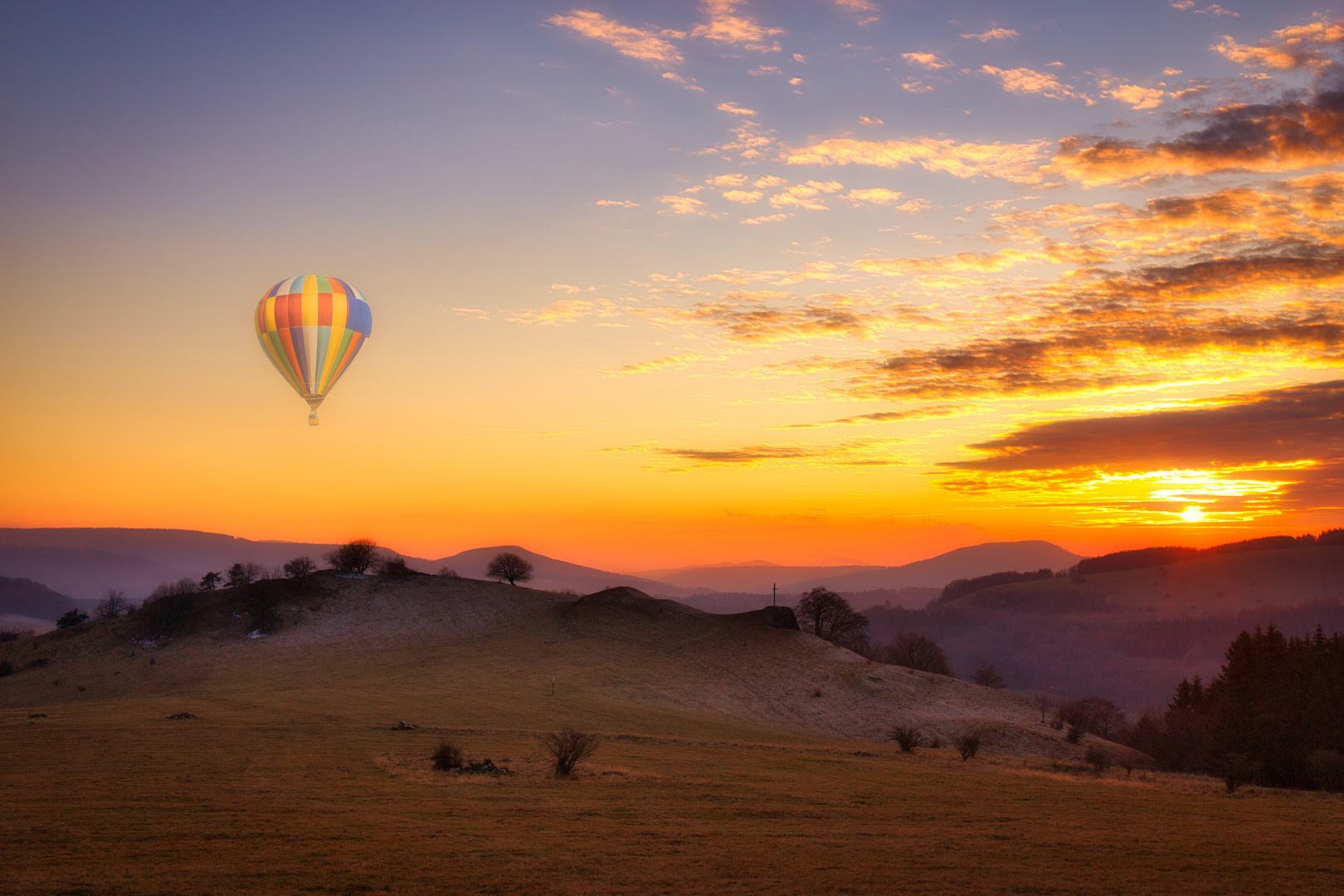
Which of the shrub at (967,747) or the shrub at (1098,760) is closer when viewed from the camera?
the shrub at (1098,760)

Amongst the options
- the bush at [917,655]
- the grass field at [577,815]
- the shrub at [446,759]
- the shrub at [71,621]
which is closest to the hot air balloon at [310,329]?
the grass field at [577,815]

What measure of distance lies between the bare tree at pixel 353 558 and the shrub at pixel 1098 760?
8719 centimetres

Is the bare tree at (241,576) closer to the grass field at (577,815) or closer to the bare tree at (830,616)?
the grass field at (577,815)

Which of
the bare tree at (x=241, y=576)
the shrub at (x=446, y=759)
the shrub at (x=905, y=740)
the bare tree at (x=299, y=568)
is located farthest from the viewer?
the bare tree at (x=299, y=568)

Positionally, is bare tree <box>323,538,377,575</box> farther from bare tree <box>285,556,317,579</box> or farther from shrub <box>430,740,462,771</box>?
shrub <box>430,740,462,771</box>

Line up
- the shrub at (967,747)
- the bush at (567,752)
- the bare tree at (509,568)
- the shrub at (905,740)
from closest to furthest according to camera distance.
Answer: the bush at (567,752) → the shrub at (967,747) → the shrub at (905,740) → the bare tree at (509,568)

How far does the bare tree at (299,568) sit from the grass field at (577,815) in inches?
1928

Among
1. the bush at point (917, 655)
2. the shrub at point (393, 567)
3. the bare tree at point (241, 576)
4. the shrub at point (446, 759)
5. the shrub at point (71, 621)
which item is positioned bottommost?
the bush at point (917, 655)

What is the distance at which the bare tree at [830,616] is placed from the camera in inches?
4331

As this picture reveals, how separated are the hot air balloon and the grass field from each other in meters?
22.1

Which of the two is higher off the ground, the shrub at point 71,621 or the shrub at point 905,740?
the shrub at point 71,621

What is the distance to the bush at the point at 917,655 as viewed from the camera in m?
114

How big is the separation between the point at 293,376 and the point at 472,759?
111 feet

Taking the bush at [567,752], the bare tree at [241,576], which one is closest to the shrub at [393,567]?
the bare tree at [241,576]
